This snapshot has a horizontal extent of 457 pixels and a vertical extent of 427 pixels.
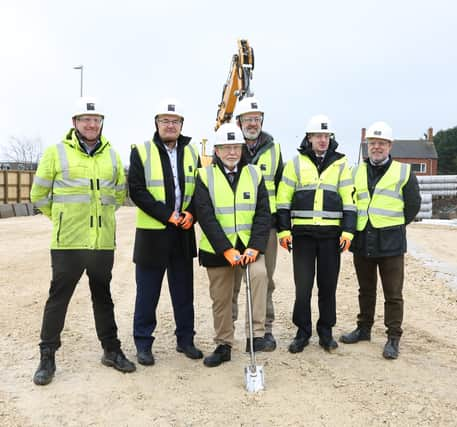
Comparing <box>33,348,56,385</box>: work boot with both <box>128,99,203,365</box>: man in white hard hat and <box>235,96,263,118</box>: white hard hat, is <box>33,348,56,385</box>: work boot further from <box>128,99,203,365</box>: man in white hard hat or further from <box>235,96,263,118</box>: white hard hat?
<box>235,96,263,118</box>: white hard hat

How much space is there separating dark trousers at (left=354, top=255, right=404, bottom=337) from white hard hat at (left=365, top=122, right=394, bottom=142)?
117cm

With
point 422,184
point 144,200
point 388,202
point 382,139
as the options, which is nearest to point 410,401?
point 388,202

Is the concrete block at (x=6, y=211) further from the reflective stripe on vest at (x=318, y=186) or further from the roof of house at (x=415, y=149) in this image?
the roof of house at (x=415, y=149)

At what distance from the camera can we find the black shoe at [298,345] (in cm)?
494

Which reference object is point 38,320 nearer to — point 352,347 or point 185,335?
point 185,335

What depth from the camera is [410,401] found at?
3.89 meters

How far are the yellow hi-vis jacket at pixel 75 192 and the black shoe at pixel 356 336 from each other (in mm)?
2638

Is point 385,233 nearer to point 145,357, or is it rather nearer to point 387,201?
point 387,201

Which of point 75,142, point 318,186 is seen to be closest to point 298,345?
point 318,186

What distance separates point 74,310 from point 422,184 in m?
21.4

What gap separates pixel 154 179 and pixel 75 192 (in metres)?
0.70

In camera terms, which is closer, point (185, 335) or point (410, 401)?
point (410, 401)

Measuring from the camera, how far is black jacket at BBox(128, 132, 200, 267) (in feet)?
14.8

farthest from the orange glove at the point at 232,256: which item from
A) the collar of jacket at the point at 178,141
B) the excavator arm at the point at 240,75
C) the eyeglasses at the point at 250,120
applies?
the excavator arm at the point at 240,75
